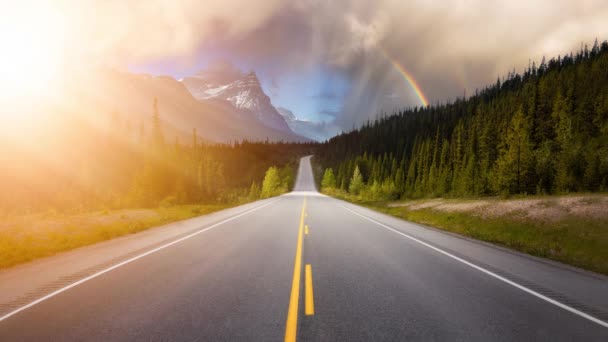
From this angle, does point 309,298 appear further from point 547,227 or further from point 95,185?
point 95,185

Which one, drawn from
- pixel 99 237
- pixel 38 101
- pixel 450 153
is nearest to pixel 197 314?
pixel 99 237

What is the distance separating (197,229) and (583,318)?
42.7 feet

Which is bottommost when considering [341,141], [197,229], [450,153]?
[197,229]

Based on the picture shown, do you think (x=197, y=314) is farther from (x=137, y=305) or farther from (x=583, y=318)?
(x=583, y=318)

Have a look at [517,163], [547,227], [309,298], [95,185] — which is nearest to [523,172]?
[517,163]

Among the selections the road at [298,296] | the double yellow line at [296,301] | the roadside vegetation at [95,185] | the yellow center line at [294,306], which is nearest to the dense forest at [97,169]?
the roadside vegetation at [95,185]

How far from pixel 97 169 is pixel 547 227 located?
103 meters

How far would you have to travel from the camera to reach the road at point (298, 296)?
3801 millimetres

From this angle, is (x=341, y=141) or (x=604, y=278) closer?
(x=604, y=278)

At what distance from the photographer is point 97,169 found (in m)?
85.3

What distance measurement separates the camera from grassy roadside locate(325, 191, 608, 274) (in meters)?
9.41

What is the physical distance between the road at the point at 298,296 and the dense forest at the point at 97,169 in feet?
134

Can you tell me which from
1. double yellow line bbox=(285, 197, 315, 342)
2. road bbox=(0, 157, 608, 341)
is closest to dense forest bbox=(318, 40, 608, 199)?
road bbox=(0, 157, 608, 341)

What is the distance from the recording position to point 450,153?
70.6 metres
